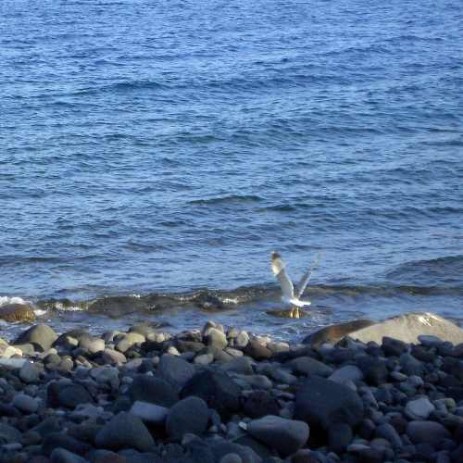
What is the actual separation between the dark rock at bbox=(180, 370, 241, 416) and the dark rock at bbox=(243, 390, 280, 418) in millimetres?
73

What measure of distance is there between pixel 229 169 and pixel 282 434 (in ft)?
44.4

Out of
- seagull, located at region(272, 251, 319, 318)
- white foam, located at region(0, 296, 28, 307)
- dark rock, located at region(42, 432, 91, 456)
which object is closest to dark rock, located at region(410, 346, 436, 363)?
seagull, located at region(272, 251, 319, 318)

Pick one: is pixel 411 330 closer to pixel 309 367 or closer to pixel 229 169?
pixel 309 367

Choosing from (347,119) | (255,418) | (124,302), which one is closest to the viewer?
(255,418)

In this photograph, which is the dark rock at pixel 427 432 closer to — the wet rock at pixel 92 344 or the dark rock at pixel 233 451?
the dark rock at pixel 233 451

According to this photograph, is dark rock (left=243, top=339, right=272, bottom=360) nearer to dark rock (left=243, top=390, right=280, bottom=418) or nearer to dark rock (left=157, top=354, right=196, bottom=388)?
dark rock (left=157, top=354, right=196, bottom=388)

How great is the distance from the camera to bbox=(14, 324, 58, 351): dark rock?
11.3 m

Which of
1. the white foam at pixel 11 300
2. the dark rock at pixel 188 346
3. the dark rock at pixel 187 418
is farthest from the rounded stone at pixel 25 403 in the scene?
the white foam at pixel 11 300

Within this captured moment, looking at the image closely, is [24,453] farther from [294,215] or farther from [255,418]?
[294,215]

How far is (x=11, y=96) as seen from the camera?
2716 cm

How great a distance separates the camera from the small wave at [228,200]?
18.3m

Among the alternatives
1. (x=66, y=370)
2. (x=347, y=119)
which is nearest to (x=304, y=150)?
(x=347, y=119)

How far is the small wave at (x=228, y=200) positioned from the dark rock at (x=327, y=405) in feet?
33.8

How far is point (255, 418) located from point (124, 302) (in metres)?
6.01
